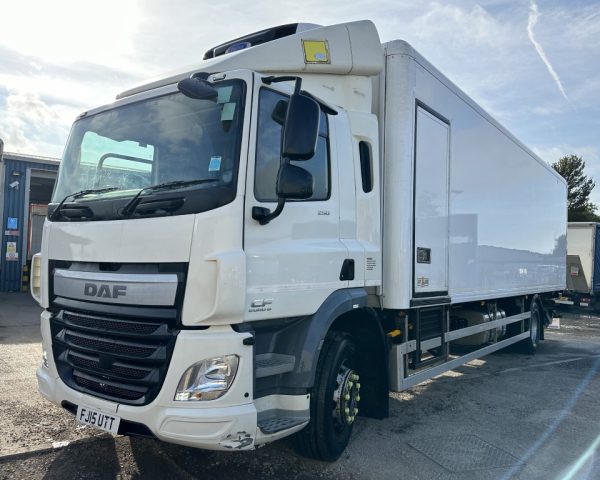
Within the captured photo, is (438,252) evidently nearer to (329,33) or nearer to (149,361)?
(329,33)

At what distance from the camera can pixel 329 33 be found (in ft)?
12.7

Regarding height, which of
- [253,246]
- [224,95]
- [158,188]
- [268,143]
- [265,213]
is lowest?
[253,246]

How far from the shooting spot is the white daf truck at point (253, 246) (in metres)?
2.93

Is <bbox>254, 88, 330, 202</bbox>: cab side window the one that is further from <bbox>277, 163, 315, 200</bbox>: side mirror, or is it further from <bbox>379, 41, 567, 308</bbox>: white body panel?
<bbox>379, 41, 567, 308</bbox>: white body panel

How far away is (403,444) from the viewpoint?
446cm

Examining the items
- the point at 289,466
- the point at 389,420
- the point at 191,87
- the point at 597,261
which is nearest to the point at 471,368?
the point at 389,420

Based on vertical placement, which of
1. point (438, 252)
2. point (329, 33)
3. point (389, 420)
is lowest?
point (389, 420)

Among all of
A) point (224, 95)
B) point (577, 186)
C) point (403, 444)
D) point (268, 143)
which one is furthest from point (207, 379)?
point (577, 186)

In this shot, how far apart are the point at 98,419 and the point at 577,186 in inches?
1789

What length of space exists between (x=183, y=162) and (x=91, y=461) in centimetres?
233

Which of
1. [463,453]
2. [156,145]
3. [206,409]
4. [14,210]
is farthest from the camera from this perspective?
[14,210]

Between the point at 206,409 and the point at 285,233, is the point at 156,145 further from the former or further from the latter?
the point at 206,409

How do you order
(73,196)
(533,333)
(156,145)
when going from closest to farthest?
1. (156,145)
2. (73,196)
3. (533,333)

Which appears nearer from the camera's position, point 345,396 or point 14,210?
point 345,396
